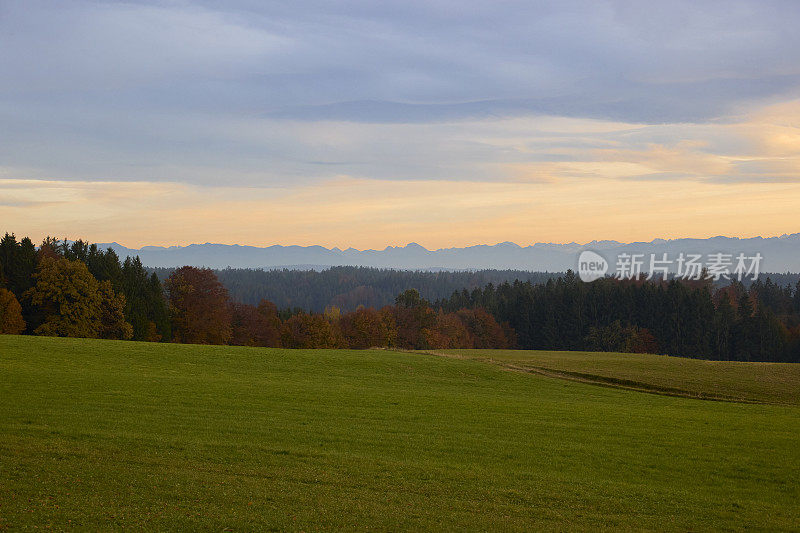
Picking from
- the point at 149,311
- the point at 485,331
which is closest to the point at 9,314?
the point at 149,311

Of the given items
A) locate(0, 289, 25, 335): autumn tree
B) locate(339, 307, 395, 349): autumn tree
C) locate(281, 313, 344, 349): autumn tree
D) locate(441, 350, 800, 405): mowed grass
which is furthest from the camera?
locate(339, 307, 395, 349): autumn tree

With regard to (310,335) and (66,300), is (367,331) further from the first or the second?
(66,300)

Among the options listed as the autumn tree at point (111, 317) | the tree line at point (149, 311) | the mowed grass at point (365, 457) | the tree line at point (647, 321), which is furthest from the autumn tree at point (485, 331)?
the mowed grass at point (365, 457)

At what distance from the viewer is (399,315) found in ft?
377

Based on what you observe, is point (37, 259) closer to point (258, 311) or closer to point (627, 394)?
point (258, 311)

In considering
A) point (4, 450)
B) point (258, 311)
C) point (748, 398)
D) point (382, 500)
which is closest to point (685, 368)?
point (748, 398)

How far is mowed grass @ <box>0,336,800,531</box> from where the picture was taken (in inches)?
498

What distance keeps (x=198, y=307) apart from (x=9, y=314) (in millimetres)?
23122

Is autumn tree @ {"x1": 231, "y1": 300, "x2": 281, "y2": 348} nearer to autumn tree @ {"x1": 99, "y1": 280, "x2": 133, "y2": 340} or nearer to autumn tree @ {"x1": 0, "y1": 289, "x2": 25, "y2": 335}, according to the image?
autumn tree @ {"x1": 99, "y1": 280, "x2": 133, "y2": 340}

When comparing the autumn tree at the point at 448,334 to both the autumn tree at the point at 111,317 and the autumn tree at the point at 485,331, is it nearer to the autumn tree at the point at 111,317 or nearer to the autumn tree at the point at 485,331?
the autumn tree at the point at 485,331

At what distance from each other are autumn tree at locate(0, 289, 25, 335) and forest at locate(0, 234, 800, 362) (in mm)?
105

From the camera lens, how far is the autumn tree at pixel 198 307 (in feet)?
257

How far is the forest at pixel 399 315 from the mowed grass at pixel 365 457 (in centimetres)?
3468

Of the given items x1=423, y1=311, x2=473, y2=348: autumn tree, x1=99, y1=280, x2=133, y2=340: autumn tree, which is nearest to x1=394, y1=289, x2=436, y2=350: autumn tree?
x1=423, y1=311, x2=473, y2=348: autumn tree
